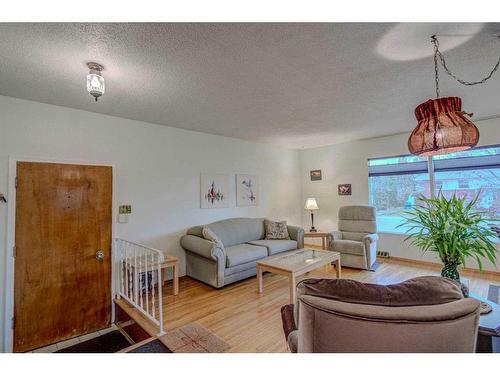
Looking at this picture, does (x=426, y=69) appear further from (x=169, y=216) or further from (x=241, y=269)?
(x=169, y=216)

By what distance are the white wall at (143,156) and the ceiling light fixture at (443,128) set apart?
327 cm

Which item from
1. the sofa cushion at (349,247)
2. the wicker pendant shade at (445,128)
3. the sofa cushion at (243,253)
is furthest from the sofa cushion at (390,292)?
the sofa cushion at (349,247)

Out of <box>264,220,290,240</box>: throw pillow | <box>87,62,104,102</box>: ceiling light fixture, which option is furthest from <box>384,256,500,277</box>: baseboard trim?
<box>87,62,104,102</box>: ceiling light fixture

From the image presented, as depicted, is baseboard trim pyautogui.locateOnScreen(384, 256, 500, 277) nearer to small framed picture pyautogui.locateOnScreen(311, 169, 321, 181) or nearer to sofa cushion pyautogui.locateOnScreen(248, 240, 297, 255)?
sofa cushion pyautogui.locateOnScreen(248, 240, 297, 255)

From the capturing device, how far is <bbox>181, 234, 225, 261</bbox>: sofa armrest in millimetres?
3278

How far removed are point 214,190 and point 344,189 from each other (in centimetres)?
304

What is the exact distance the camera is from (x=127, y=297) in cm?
301

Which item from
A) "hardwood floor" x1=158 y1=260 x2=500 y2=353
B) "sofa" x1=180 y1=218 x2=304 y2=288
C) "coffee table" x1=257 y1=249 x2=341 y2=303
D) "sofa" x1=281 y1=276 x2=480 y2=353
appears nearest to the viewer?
"sofa" x1=281 y1=276 x2=480 y2=353

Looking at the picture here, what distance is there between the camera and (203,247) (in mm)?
3387

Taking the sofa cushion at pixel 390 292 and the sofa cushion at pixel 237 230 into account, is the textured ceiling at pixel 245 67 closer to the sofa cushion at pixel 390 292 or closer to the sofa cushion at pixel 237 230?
the sofa cushion at pixel 390 292

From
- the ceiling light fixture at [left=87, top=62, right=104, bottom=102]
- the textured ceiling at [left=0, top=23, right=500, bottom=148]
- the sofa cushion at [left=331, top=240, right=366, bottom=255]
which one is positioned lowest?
the sofa cushion at [left=331, top=240, right=366, bottom=255]

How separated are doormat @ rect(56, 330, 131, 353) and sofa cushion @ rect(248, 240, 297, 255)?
2.27 m
